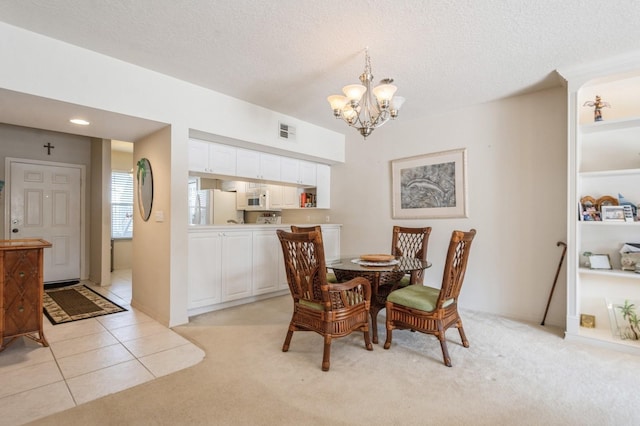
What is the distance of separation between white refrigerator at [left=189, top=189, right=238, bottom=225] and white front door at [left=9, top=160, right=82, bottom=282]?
184cm

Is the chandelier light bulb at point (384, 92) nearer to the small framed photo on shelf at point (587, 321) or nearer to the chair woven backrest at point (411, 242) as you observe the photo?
the chair woven backrest at point (411, 242)

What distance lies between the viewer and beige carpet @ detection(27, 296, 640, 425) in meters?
1.78

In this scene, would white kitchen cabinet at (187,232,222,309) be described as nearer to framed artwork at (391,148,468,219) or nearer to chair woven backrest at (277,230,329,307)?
chair woven backrest at (277,230,329,307)

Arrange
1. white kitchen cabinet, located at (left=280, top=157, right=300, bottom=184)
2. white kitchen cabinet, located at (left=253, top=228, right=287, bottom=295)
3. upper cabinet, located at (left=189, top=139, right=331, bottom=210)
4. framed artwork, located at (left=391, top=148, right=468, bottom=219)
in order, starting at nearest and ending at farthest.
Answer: upper cabinet, located at (left=189, top=139, right=331, bottom=210) → framed artwork, located at (left=391, top=148, right=468, bottom=219) → white kitchen cabinet, located at (left=253, top=228, right=287, bottom=295) → white kitchen cabinet, located at (left=280, top=157, right=300, bottom=184)

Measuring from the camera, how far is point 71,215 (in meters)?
5.33

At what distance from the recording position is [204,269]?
359 centimetres

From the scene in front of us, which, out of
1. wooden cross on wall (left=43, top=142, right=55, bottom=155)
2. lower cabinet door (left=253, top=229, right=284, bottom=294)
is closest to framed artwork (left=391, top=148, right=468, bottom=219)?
lower cabinet door (left=253, top=229, right=284, bottom=294)

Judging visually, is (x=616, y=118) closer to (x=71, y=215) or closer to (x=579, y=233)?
(x=579, y=233)

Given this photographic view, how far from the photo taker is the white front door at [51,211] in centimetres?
487

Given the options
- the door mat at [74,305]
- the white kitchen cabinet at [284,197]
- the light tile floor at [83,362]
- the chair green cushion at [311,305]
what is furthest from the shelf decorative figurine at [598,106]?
the door mat at [74,305]

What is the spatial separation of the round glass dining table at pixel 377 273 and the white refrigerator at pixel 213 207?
3.59 metres

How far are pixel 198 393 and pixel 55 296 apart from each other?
12.5 ft

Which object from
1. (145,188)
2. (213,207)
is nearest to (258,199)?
(213,207)

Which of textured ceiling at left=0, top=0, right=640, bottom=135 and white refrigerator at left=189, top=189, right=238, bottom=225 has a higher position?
textured ceiling at left=0, top=0, right=640, bottom=135
